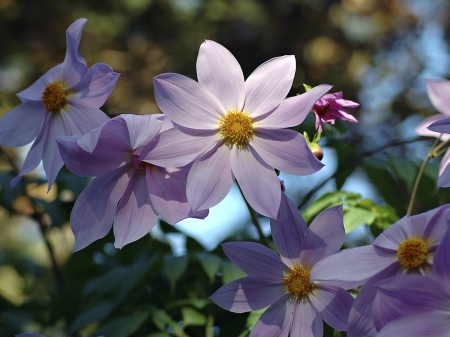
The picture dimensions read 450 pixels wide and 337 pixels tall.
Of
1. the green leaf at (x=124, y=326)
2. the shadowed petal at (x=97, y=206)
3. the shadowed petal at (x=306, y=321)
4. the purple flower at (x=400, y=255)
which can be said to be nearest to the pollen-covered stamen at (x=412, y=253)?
the purple flower at (x=400, y=255)

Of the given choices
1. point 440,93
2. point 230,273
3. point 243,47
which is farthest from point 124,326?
point 243,47

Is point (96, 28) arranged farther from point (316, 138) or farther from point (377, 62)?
point (316, 138)

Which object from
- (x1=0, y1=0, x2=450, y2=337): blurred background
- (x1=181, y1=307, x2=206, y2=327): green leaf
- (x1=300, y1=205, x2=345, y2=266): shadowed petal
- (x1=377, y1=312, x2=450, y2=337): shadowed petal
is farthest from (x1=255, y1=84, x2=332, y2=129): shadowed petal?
(x1=0, y1=0, x2=450, y2=337): blurred background

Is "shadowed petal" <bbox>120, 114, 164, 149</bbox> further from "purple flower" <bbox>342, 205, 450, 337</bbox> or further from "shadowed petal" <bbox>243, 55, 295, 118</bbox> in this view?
"purple flower" <bbox>342, 205, 450, 337</bbox>

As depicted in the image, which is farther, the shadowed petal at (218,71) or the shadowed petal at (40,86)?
the shadowed petal at (40,86)

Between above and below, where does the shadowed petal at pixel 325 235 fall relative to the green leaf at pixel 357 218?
below

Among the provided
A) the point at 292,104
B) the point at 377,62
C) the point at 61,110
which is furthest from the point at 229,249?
the point at 377,62

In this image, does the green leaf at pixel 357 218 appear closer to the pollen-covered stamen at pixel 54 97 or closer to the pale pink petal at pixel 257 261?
the pale pink petal at pixel 257 261
